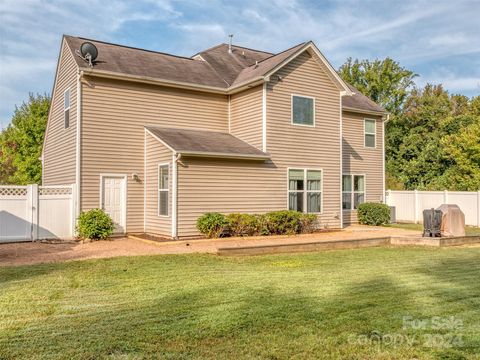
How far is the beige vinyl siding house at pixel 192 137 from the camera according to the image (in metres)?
13.6

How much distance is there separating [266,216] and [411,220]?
10.8m

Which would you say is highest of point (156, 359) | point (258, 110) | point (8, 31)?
point (8, 31)

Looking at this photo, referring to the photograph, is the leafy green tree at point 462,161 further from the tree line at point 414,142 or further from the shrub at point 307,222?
the shrub at point 307,222

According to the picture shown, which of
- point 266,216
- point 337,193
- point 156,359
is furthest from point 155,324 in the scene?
point 337,193

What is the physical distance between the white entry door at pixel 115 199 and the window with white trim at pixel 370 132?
39.6 ft

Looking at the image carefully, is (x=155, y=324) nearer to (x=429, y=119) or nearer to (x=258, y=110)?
(x=258, y=110)

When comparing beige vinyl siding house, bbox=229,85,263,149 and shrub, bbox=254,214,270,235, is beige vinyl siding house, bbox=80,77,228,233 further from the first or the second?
shrub, bbox=254,214,270,235

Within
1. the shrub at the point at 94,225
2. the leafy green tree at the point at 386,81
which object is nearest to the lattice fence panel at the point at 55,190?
the shrub at the point at 94,225

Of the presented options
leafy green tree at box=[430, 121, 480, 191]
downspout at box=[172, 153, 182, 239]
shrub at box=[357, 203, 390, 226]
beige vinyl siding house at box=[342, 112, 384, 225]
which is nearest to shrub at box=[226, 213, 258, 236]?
downspout at box=[172, 153, 182, 239]

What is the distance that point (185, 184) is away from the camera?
13.3 meters

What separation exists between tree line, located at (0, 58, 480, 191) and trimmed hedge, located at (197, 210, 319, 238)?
13.4 meters

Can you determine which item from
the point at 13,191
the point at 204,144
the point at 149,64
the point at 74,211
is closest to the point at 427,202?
the point at 204,144

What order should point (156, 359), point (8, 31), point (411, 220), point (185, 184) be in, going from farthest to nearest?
1. point (411, 220)
2. point (8, 31)
3. point (185, 184)
4. point (156, 359)

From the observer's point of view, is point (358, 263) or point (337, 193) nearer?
point (358, 263)
